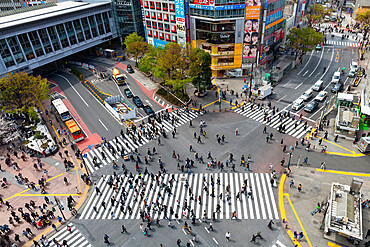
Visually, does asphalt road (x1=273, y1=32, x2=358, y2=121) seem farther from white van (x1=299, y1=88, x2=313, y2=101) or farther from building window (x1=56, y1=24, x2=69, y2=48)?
building window (x1=56, y1=24, x2=69, y2=48)

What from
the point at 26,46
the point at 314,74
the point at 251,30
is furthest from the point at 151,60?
the point at 314,74

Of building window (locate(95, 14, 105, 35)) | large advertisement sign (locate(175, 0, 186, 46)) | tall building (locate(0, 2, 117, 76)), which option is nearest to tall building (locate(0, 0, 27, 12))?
tall building (locate(0, 2, 117, 76))

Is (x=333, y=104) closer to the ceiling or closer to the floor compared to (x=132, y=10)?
closer to the floor

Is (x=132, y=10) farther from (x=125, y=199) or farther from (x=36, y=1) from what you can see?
(x=36, y=1)

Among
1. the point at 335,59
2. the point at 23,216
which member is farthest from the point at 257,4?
the point at 23,216

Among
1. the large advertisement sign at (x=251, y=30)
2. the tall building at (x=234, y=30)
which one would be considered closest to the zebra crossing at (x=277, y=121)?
the tall building at (x=234, y=30)

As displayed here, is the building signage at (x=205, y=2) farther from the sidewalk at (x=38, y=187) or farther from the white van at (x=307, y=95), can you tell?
the sidewalk at (x=38, y=187)

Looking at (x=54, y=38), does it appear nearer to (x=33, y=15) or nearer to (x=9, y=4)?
(x=33, y=15)
